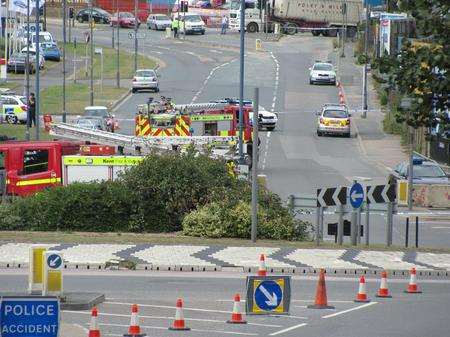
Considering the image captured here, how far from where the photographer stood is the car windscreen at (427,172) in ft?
155

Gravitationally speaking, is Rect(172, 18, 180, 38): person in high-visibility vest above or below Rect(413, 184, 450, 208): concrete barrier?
above

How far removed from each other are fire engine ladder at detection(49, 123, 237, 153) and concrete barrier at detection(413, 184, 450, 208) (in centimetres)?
678

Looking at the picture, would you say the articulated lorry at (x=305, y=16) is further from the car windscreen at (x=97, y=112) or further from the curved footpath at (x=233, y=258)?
the curved footpath at (x=233, y=258)

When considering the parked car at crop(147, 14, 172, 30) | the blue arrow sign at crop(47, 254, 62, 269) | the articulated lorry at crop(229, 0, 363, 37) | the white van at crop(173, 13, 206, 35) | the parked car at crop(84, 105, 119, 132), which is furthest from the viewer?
the parked car at crop(147, 14, 172, 30)

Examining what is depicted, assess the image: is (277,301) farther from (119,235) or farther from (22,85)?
(22,85)

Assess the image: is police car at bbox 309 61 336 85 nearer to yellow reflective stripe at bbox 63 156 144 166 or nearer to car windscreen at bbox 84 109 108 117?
car windscreen at bbox 84 109 108 117

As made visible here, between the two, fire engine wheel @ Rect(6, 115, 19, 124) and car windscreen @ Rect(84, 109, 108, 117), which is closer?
car windscreen @ Rect(84, 109, 108, 117)

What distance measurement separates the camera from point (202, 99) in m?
76.4

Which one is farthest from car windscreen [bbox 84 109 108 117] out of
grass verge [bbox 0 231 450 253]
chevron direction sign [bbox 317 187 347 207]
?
chevron direction sign [bbox 317 187 347 207]

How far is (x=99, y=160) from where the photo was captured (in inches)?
1588

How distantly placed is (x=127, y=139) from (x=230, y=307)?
69.8ft

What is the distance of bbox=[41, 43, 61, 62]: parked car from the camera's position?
91188mm

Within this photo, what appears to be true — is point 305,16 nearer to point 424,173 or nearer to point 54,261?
point 424,173

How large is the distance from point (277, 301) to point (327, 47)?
83.4 m
